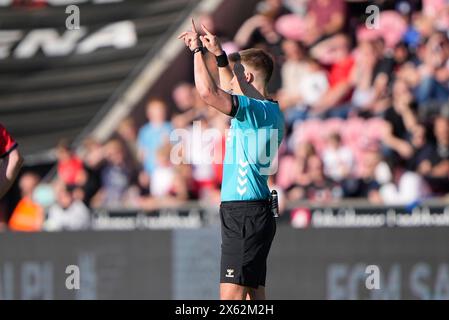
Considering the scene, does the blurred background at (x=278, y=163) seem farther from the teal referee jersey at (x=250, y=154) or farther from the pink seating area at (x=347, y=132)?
the teal referee jersey at (x=250, y=154)

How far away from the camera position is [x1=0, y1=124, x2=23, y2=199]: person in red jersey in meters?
8.61

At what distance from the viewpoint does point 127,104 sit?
1658cm

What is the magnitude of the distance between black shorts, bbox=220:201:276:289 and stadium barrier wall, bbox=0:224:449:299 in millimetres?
5023

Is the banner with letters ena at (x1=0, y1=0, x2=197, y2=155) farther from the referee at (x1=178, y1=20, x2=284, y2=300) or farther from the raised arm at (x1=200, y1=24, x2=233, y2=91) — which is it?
the referee at (x1=178, y1=20, x2=284, y2=300)

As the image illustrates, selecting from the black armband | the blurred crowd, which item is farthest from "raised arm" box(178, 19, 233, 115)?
the blurred crowd

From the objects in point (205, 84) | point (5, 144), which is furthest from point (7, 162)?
point (205, 84)

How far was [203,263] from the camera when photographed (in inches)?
570

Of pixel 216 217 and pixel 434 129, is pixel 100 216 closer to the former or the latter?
pixel 216 217

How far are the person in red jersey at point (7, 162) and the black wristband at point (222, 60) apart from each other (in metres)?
1.52

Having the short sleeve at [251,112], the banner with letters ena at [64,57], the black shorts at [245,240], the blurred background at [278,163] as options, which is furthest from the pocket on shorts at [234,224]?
the banner with letters ena at [64,57]

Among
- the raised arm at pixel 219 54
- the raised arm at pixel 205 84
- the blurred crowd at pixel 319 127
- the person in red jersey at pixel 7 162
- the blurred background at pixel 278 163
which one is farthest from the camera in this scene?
the blurred crowd at pixel 319 127

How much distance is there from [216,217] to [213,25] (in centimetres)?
262

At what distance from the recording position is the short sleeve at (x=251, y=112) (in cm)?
875
